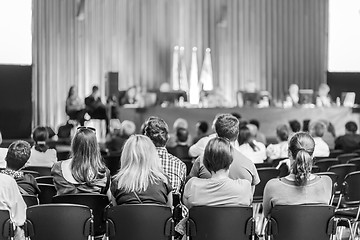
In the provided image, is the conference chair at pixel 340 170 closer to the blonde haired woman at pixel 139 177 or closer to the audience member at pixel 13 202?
the blonde haired woman at pixel 139 177

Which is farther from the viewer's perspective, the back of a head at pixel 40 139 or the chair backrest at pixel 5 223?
the back of a head at pixel 40 139

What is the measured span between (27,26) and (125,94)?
2509 mm

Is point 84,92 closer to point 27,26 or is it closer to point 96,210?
point 27,26

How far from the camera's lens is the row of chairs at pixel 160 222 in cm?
528

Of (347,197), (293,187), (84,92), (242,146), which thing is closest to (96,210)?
(293,187)

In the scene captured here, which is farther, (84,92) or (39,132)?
(84,92)

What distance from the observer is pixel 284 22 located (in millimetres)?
20422

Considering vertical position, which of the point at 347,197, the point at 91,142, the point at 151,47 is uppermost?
the point at 151,47

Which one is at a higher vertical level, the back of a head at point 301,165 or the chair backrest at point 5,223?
the back of a head at point 301,165

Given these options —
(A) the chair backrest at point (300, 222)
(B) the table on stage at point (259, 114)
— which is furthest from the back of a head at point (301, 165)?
(B) the table on stage at point (259, 114)

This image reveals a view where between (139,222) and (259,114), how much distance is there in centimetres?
1106

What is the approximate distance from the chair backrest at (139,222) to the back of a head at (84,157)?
0.70 metres

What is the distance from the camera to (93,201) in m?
5.79

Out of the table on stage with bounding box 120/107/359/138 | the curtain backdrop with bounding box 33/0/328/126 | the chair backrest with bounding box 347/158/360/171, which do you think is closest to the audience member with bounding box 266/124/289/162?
the chair backrest with bounding box 347/158/360/171
